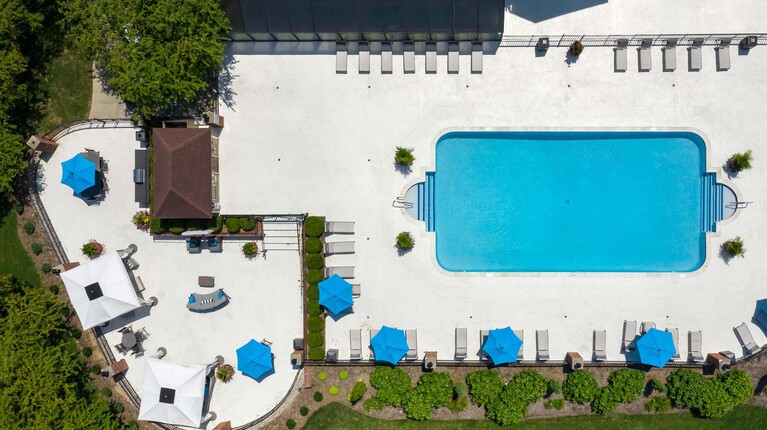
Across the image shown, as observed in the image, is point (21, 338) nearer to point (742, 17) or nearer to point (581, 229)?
point (581, 229)

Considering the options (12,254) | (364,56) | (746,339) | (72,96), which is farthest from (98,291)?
(746,339)

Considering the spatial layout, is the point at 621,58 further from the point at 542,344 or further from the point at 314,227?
the point at 314,227

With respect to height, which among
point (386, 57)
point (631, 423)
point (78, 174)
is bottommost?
point (631, 423)

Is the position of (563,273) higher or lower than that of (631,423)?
higher

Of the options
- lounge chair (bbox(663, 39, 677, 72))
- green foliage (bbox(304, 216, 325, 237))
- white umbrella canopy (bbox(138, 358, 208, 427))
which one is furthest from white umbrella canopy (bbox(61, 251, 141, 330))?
lounge chair (bbox(663, 39, 677, 72))

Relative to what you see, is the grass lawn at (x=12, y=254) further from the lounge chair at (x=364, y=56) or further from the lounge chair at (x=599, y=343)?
the lounge chair at (x=599, y=343)

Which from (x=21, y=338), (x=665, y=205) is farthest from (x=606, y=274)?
(x=21, y=338)

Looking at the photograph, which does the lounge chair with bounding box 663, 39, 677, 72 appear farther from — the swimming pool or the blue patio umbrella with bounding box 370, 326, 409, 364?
the blue patio umbrella with bounding box 370, 326, 409, 364
